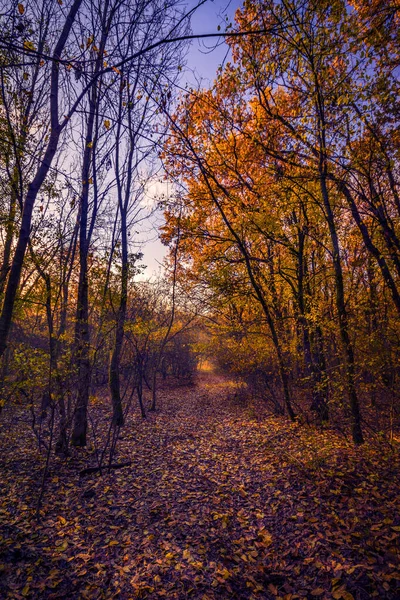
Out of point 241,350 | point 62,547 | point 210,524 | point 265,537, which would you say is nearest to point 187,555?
point 210,524

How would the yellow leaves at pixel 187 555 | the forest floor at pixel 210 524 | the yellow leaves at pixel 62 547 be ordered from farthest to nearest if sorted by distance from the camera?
the yellow leaves at pixel 62 547 → the yellow leaves at pixel 187 555 → the forest floor at pixel 210 524

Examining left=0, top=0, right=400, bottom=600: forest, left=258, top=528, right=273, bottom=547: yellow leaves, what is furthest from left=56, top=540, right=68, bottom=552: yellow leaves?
left=258, top=528, right=273, bottom=547: yellow leaves

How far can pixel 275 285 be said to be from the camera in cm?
1166

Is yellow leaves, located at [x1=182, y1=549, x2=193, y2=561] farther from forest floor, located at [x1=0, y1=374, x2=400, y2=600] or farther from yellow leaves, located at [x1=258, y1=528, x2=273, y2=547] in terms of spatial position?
yellow leaves, located at [x1=258, y1=528, x2=273, y2=547]

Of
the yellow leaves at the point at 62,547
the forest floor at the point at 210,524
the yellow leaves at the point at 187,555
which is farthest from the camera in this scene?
the yellow leaves at the point at 62,547

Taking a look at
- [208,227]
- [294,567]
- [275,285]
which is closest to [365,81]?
[208,227]

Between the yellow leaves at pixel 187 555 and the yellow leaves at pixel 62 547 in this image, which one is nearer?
the yellow leaves at pixel 187 555

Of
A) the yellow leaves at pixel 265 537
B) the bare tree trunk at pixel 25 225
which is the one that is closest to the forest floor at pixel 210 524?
the yellow leaves at pixel 265 537

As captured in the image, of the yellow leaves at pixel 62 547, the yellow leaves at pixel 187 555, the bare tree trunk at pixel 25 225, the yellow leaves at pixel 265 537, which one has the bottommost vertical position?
the yellow leaves at pixel 187 555

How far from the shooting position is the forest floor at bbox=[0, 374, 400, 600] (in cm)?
351

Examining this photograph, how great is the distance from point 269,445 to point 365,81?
865 centimetres

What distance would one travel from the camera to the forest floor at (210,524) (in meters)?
3.51

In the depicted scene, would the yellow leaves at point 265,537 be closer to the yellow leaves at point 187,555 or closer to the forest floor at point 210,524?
the forest floor at point 210,524

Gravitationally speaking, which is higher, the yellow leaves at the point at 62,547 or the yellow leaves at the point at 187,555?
the yellow leaves at the point at 62,547
